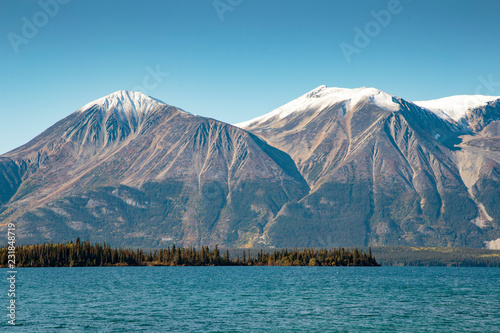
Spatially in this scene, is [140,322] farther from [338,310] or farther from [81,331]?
[338,310]

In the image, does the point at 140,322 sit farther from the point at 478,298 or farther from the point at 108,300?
the point at 478,298

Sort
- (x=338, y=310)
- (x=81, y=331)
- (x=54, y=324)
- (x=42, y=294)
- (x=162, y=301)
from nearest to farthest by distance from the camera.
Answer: (x=81, y=331) → (x=54, y=324) → (x=338, y=310) → (x=162, y=301) → (x=42, y=294)

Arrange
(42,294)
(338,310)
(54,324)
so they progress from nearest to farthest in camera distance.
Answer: (54,324) < (338,310) < (42,294)

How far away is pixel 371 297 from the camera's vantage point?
14025 centimetres

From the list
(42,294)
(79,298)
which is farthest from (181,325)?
(42,294)

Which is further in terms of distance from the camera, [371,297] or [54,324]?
[371,297]

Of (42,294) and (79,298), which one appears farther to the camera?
(42,294)

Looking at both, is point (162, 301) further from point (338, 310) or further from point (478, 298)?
point (478, 298)

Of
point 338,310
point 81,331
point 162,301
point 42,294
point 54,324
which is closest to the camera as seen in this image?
point 81,331

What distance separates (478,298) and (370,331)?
6278 centimetres

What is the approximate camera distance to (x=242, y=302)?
12550 cm

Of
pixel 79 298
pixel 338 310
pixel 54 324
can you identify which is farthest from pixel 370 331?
pixel 79 298

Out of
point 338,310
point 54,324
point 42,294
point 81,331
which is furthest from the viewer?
point 42,294

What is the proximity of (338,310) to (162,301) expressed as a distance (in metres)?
37.3
